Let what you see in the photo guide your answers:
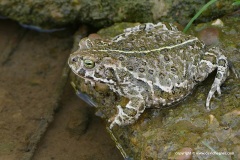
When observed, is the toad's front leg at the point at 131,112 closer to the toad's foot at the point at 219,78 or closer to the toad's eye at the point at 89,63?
the toad's eye at the point at 89,63

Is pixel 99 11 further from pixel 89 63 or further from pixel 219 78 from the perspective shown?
pixel 219 78

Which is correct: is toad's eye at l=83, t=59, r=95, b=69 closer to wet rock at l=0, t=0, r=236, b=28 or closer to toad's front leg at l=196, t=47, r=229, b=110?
toad's front leg at l=196, t=47, r=229, b=110

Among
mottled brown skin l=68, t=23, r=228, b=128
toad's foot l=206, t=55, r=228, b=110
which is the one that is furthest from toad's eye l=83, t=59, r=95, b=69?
toad's foot l=206, t=55, r=228, b=110

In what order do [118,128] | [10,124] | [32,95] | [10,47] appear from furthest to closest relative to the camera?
[10,47], [32,95], [10,124], [118,128]

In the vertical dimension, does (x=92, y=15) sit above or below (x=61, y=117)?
above

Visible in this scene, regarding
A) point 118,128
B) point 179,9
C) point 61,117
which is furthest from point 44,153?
point 179,9

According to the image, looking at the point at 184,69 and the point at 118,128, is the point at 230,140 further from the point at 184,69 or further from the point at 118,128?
the point at 118,128

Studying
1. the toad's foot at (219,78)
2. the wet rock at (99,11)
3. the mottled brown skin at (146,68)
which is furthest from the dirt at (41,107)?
the toad's foot at (219,78)
